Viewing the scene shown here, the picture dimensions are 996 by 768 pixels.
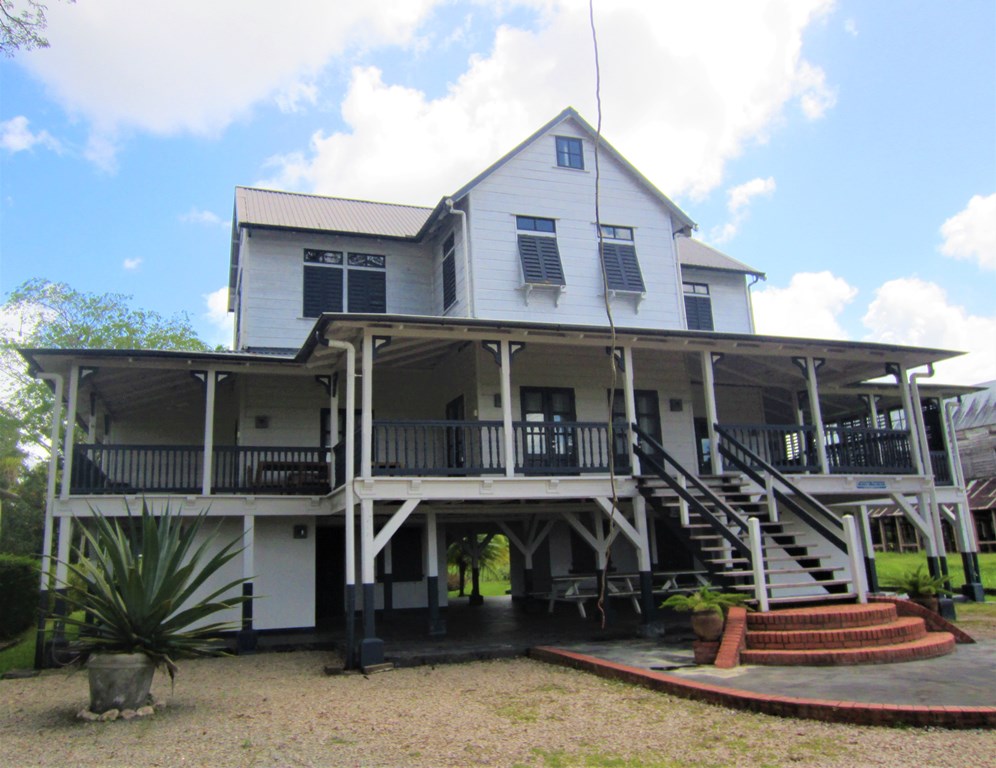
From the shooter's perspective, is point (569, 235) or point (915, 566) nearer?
point (569, 235)

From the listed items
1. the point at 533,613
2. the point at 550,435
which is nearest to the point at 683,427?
the point at 550,435

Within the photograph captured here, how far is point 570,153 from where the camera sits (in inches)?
701

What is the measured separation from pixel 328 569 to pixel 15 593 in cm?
635

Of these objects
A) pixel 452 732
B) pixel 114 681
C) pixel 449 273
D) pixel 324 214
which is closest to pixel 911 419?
pixel 449 273

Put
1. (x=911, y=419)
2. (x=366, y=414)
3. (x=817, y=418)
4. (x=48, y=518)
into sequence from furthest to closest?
1. (x=911, y=419)
2. (x=817, y=418)
3. (x=48, y=518)
4. (x=366, y=414)

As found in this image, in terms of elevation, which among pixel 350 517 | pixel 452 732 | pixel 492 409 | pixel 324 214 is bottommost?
pixel 452 732

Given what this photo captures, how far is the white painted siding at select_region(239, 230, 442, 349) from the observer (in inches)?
677

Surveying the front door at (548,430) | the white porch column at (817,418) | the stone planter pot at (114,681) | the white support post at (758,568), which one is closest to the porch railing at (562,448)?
the front door at (548,430)

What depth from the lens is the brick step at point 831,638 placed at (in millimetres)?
9461

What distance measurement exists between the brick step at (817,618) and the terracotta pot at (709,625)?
0.78 meters

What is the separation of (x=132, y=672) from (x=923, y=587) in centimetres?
1072

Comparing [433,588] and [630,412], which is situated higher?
[630,412]

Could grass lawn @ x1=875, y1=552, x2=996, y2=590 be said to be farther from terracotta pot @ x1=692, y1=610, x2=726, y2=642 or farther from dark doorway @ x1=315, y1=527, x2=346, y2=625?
dark doorway @ x1=315, y1=527, x2=346, y2=625

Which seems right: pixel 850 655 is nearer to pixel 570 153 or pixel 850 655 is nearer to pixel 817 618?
pixel 817 618
